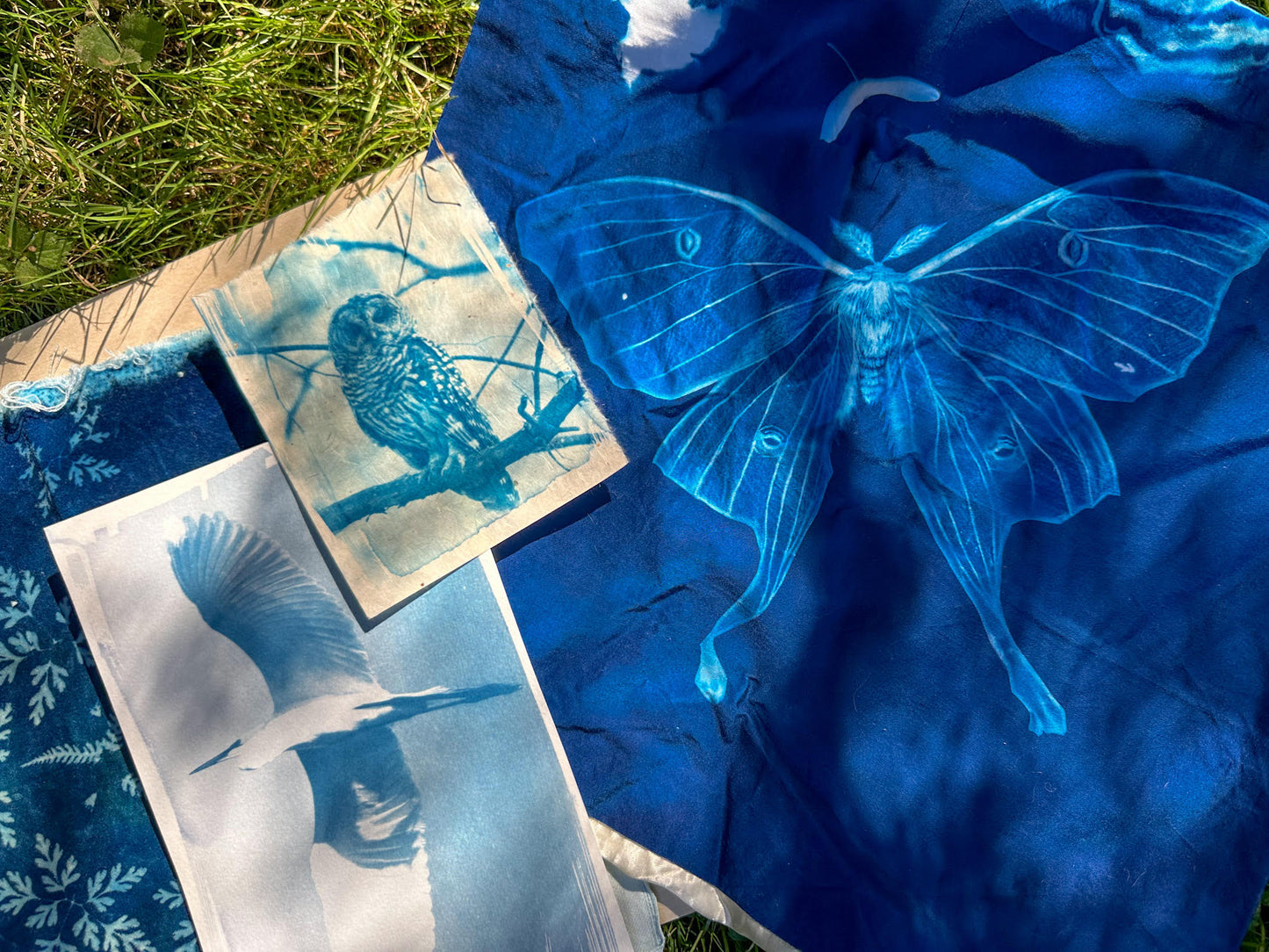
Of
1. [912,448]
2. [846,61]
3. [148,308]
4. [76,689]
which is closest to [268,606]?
[76,689]

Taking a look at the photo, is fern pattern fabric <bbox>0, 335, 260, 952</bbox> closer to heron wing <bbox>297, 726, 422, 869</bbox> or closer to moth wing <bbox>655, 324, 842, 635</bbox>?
heron wing <bbox>297, 726, 422, 869</bbox>

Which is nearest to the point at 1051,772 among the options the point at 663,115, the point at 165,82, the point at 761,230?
the point at 761,230

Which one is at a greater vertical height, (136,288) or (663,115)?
(136,288)

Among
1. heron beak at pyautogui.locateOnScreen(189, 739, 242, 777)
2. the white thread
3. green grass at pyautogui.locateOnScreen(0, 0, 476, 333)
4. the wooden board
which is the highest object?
green grass at pyautogui.locateOnScreen(0, 0, 476, 333)

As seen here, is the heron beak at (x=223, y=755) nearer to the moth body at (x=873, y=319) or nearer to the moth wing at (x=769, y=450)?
the moth wing at (x=769, y=450)

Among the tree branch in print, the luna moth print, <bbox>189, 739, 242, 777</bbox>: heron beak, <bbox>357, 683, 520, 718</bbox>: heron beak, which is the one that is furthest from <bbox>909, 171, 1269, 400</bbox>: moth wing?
<bbox>189, 739, 242, 777</bbox>: heron beak

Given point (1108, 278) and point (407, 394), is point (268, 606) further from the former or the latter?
point (1108, 278)

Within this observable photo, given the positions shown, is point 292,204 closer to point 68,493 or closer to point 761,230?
point 68,493
